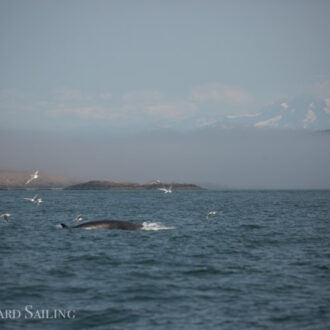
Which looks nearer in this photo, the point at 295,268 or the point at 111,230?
the point at 295,268

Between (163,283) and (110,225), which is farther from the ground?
(110,225)

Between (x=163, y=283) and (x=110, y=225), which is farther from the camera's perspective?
(x=110, y=225)

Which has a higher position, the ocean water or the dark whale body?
the dark whale body

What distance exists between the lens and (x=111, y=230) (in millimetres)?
33562

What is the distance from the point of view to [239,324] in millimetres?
12789

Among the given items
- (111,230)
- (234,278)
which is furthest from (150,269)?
(111,230)

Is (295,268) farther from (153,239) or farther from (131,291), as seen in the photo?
(153,239)

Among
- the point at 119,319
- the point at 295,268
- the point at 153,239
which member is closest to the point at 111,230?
the point at 153,239

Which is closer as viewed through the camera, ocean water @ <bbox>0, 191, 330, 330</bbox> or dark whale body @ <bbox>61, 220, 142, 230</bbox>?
ocean water @ <bbox>0, 191, 330, 330</bbox>

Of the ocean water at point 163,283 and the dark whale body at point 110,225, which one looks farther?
the dark whale body at point 110,225

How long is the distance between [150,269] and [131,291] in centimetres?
379

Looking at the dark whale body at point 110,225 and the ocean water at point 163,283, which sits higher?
the dark whale body at point 110,225

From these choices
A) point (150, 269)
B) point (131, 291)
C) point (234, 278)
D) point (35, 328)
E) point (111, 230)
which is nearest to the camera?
point (35, 328)

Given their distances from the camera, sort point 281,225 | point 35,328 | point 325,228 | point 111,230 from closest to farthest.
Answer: point 35,328 → point 111,230 → point 325,228 → point 281,225
